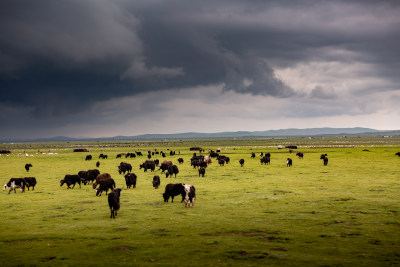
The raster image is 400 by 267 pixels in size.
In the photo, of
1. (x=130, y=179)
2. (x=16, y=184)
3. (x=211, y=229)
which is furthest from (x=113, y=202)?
(x=16, y=184)

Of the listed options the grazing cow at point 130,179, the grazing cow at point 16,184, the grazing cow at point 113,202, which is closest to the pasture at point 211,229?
the grazing cow at point 113,202

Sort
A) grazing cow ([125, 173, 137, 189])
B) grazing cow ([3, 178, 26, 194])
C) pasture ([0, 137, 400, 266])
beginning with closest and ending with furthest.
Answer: pasture ([0, 137, 400, 266]) < grazing cow ([3, 178, 26, 194]) < grazing cow ([125, 173, 137, 189])

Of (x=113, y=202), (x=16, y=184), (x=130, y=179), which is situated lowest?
(x=16, y=184)

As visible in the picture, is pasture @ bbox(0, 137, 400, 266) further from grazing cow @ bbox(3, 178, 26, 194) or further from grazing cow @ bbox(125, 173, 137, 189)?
grazing cow @ bbox(125, 173, 137, 189)

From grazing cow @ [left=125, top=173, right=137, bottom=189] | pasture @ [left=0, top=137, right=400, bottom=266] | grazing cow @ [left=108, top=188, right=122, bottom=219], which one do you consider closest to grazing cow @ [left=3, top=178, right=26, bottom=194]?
pasture @ [left=0, top=137, right=400, bottom=266]

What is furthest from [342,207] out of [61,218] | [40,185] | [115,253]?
[40,185]

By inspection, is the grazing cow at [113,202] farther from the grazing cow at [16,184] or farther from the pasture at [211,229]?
the grazing cow at [16,184]

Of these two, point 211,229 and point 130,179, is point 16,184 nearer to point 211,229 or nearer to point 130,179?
point 130,179

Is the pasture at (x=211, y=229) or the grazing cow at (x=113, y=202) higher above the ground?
the grazing cow at (x=113, y=202)

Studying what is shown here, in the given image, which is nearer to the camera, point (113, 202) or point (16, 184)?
point (113, 202)

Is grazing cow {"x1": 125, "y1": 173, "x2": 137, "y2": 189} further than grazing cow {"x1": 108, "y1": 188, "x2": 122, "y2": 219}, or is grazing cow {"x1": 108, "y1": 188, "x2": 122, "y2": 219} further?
grazing cow {"x1": 125, "y1": 173, "x2": 137, "y2": 189}

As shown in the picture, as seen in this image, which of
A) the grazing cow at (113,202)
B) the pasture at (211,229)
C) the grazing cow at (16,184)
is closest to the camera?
the pasture at (211,229)

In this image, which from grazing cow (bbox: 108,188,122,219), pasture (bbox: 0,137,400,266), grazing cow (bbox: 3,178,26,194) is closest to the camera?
pasture (bbox: 0,137,400,266)

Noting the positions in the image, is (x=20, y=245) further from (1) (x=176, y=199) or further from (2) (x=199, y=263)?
(1) (x=176, y=199)
